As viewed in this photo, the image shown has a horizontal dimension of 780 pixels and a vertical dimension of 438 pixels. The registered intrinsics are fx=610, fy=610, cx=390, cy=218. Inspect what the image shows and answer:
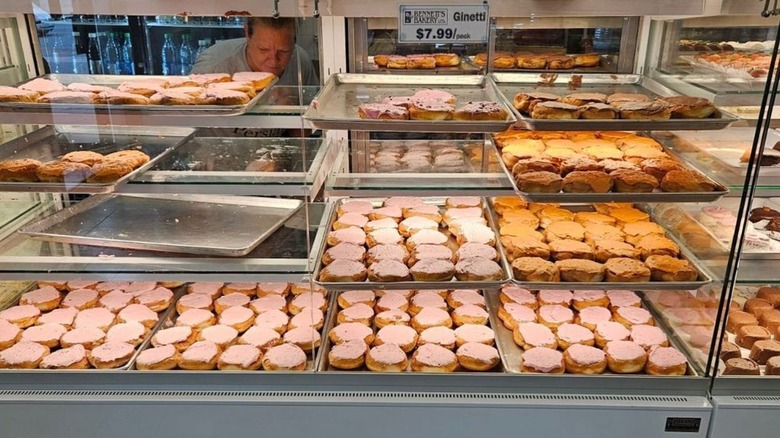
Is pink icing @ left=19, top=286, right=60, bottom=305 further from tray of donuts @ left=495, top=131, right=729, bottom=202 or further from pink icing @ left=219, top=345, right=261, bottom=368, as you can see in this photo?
tray of donuts @ left=495, top=131, right=729, bottom=202

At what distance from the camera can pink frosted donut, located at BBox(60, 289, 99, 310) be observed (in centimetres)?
Answer: 304

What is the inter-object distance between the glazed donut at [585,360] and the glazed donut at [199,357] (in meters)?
1.52

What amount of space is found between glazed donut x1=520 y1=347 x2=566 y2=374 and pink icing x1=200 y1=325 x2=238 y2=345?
132cm

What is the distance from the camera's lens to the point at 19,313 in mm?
2914

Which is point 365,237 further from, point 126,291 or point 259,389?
point 126,291

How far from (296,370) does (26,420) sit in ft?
3.69

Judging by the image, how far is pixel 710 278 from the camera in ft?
8.65

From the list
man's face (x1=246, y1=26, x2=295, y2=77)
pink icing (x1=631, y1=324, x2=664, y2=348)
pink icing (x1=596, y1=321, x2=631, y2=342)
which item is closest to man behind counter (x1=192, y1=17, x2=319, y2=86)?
man's face (x1=246, y1=26, x2=295, y2=77)

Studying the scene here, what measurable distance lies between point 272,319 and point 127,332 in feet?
2.14

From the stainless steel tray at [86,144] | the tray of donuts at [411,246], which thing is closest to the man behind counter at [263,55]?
the stainless steel tray at [86,144]

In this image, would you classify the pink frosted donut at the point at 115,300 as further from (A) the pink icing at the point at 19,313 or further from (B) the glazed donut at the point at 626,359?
(B) the glazed donut at the point at 626,359

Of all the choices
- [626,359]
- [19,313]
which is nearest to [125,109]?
[19,313]

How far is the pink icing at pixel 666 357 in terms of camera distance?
258 centimetres

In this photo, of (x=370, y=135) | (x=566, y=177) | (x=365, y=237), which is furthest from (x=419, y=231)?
(x=566, y=177)
